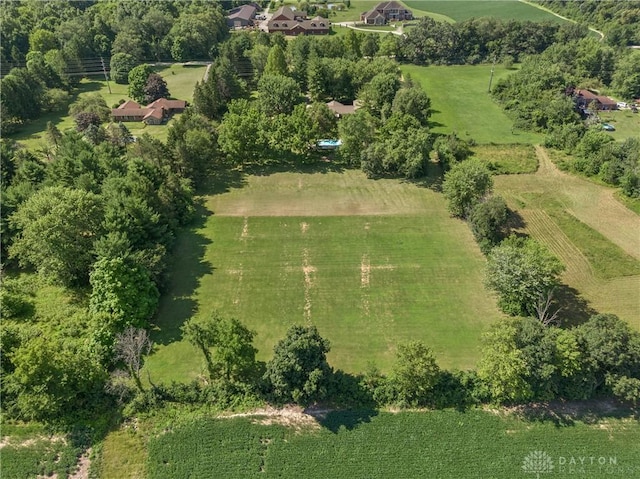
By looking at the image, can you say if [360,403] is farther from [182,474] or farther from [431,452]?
[182,474]

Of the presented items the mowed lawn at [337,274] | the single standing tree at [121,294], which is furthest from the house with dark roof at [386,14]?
the single standing tree at [121,294]

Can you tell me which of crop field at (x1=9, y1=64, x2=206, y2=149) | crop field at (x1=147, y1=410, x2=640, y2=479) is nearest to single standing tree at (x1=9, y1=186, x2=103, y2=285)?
crop field at (x1=147, y1=410, x2=640, y2=479)

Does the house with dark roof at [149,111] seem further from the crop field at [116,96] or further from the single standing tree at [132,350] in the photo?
the single standing tree at [132,350]

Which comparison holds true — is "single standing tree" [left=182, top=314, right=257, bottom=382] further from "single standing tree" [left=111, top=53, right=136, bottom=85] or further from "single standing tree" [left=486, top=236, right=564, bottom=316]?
"single standing tree" [left=111, top=53, right=136, bottom=85]

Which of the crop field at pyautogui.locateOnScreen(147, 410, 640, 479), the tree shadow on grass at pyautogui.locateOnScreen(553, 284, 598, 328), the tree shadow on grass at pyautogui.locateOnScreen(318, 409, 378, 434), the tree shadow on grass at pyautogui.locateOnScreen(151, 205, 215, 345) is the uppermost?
the tree shadow on grass at pyautogui.locateOnScreen(151, 205, 215, 345)

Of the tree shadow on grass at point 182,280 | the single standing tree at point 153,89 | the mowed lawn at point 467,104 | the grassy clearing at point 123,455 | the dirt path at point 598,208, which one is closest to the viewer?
the grassy clearing at point 123,455

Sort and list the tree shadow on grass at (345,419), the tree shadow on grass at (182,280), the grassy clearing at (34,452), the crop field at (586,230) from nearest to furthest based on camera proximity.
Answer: the grassy clearing at (34,452), the tree shadow on grass at (345,419), the tree shadow on grass at (182,280), the crop field at (586,230)
